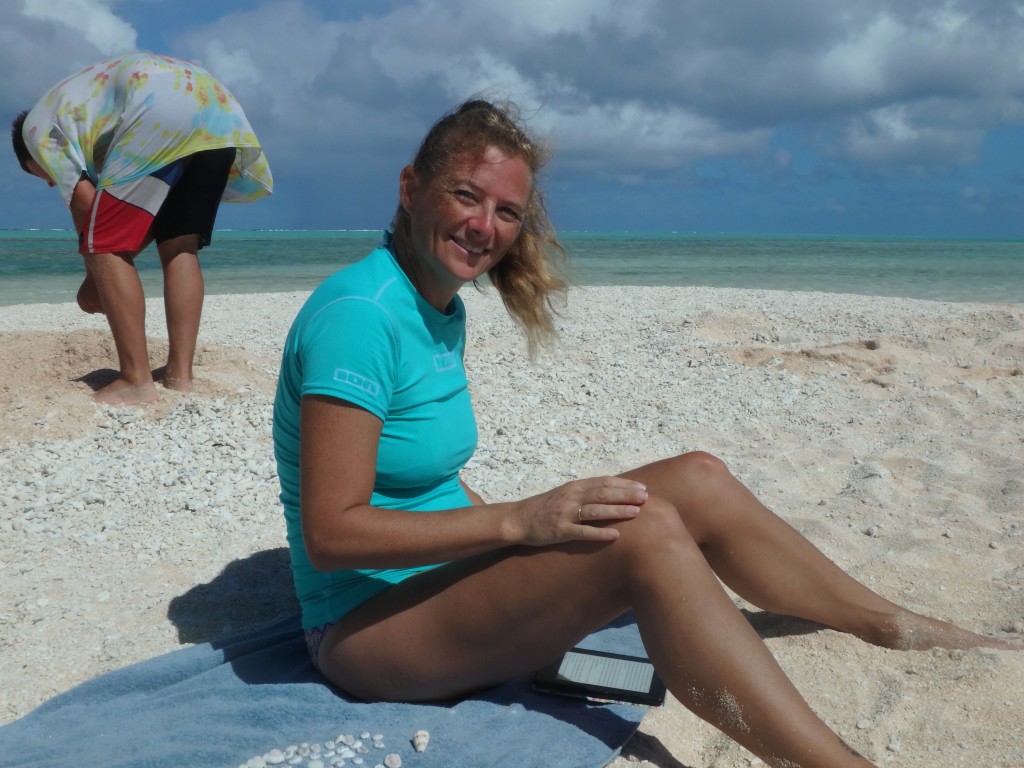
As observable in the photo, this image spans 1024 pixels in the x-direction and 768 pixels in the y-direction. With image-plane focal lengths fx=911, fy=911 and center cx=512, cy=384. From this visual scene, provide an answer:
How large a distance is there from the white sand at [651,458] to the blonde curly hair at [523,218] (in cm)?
122

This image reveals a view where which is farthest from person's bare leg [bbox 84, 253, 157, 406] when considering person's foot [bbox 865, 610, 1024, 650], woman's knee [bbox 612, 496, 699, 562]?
person's foot [bbox 865, 610, 1024, 650]

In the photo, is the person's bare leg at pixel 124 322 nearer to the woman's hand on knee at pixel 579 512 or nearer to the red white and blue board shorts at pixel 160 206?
the red white and blue board shorts at pixel 160 206

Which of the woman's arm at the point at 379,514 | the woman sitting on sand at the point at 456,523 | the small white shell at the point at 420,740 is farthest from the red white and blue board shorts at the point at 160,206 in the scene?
the small white shell at the point at 420,740

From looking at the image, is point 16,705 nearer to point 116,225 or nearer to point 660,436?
point 116,225

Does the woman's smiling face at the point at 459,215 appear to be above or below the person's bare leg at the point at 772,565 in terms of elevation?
above

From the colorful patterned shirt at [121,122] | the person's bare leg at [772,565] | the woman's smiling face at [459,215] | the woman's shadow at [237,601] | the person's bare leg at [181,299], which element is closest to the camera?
the woman's smiling face at [459,215]

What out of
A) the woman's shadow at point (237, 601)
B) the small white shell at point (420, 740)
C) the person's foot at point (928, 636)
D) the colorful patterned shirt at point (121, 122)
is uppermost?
the colorful patterned shirt at point (121, 122)

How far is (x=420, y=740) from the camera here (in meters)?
2.13

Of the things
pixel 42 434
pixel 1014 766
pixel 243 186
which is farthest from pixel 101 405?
pixel 1014 766

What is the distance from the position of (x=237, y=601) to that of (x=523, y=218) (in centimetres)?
175

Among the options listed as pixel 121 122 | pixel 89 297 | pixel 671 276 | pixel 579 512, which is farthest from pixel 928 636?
pixel 671 276

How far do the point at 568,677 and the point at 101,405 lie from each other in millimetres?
3352

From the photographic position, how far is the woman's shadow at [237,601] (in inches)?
119

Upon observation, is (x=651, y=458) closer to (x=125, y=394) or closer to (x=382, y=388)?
(x=125, y=394)
